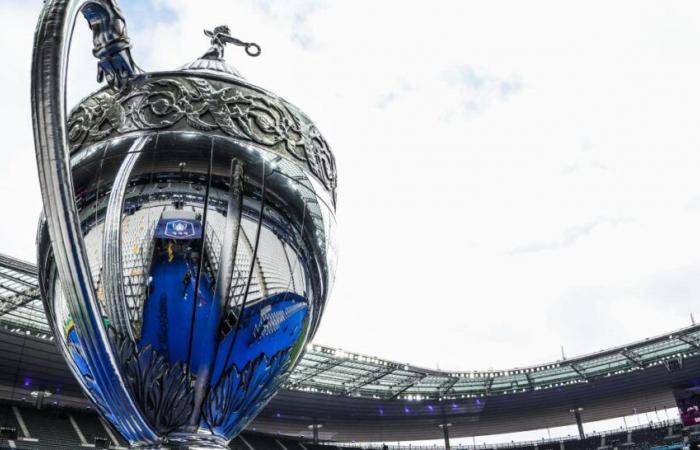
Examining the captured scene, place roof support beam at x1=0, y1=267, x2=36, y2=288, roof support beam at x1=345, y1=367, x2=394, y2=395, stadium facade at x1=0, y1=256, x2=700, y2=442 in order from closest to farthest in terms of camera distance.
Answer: roof support beam at x1=0, y1=267, x2=36, y2=288 < stadium facade at x1=0, y1=256, x2=700, y2=442 < roof support beam at x1=345, y1=367, x2=394, y2=395

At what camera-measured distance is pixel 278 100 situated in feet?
6.93

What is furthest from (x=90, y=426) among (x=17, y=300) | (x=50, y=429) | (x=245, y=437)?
(x=17, y=300)

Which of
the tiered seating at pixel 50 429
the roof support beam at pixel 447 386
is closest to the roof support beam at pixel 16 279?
the tiered seating at pixel 50 429

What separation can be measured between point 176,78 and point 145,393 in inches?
41.9

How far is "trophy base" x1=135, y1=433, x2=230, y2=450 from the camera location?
1.69 meters

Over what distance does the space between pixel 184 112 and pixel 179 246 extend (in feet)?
1.51

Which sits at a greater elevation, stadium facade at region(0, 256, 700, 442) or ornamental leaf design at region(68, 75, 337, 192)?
stadium facade at region(0, 256, 700, 442)

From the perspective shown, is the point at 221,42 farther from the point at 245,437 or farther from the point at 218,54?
the point at 245,437

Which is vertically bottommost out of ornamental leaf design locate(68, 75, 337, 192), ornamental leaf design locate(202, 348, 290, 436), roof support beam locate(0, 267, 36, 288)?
ornamental leaf design locate(202, 348, 290, 436)

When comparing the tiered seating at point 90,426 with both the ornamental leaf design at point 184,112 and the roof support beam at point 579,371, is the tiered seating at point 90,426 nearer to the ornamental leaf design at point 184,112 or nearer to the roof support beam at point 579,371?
the roof support beam at point 579,371

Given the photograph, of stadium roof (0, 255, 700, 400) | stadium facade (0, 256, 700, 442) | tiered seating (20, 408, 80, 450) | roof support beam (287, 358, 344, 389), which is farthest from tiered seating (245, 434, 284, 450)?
tiered seating (20, 408, 80, 450)

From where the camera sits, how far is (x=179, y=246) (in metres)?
1.85

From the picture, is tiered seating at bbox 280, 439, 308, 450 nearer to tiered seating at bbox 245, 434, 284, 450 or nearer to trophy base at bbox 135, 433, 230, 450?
tiered seating at bbox 245, 434, 284, 450

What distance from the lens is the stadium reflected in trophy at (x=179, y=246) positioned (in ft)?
5.74
